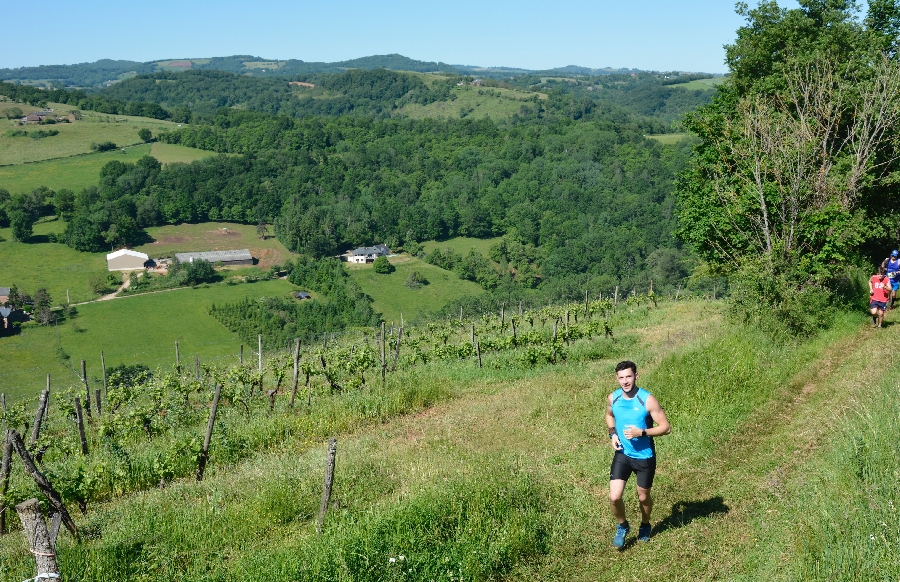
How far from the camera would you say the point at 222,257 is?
293 feet

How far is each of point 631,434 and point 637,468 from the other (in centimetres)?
43

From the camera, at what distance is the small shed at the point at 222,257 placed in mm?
87750

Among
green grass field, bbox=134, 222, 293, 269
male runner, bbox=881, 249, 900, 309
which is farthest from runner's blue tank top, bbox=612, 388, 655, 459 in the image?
green grass field, bbox=134, 222, 293, 269

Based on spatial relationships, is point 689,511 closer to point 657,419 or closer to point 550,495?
point 550,495

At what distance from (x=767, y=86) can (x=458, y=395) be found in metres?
13.9

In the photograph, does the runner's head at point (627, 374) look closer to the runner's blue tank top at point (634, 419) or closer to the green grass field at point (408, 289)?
the runner's blue tank top at point (634, 419)

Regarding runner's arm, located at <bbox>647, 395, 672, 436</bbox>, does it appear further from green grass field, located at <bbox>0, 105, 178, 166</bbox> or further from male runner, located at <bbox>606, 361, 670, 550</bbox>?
green grass field, located at <bbox>0, 105, 178, 166</bbox>

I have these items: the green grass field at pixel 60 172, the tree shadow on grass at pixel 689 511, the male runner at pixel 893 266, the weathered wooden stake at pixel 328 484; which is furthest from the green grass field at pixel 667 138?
the weathered wooden stake at pixel 328 484

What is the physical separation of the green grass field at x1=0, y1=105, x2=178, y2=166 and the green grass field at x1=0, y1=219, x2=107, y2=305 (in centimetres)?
2992

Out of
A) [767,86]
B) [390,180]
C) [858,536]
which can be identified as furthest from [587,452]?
[390,180]

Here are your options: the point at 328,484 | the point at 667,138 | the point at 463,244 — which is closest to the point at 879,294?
the point at 328,484

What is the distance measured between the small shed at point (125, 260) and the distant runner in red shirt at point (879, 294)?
276 feet

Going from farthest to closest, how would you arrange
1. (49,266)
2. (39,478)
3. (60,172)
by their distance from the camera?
(60,172), (49,266), (39,478)

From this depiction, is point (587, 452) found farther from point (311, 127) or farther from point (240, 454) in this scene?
point (311, 127)
